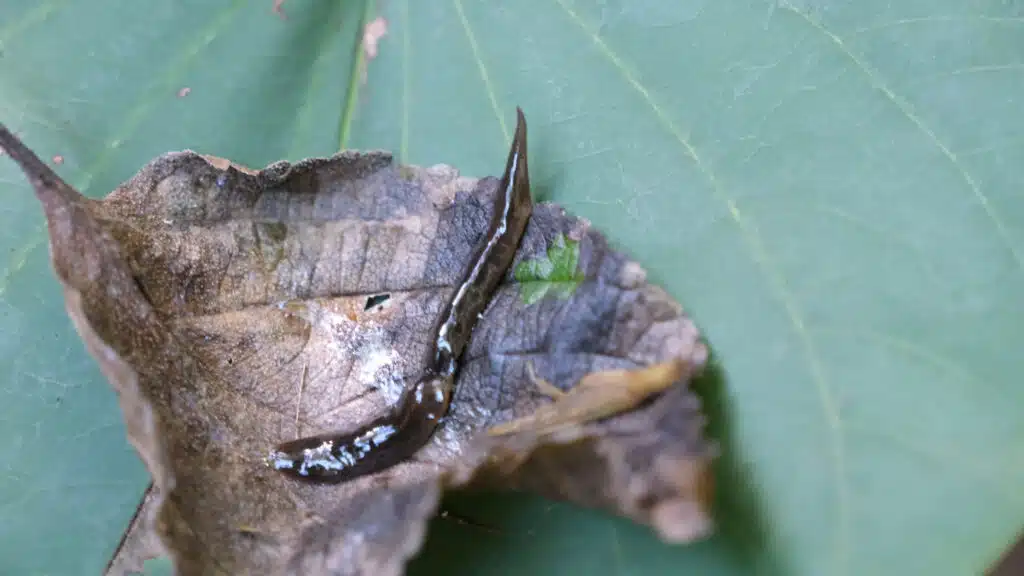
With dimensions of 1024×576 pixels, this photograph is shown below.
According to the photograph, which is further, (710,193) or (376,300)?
(376,300)

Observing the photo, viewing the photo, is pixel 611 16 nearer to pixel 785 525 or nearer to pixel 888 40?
pixel 888 40

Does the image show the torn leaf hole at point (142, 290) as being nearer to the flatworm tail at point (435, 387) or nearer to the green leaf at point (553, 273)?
the flatworm tail at point (435, 387)

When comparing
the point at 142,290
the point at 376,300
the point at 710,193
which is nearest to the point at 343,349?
the point at 376,300

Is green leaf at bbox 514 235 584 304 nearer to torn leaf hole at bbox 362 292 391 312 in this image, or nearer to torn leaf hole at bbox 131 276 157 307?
torn leaf hole at bbox 362 292 391 312

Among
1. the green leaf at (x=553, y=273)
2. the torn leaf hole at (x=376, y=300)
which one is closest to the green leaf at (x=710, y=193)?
the green leaf at (x=553, y=273)

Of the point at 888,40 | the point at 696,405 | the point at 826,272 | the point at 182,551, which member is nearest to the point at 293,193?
the point at 182,551

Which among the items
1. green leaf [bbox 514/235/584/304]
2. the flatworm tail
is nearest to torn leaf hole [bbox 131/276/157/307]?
the flatworm tail

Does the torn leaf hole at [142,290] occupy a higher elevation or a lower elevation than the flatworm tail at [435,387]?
higher

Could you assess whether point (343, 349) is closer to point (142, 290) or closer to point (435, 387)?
point (435, 387)
